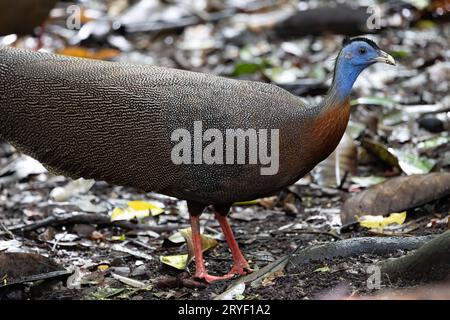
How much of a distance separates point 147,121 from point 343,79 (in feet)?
3.47

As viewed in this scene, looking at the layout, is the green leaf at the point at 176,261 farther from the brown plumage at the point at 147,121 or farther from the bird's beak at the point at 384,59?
the bird's beak at the point at 384,59

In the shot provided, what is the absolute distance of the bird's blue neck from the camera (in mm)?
4340

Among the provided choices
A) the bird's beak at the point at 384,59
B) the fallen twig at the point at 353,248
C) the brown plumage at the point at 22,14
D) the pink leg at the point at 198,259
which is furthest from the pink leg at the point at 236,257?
the brown plumage at the point at 22,14

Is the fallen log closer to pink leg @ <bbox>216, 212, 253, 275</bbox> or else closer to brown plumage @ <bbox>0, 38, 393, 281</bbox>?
brown plumage @ <bbox>0, 38, 393, 281</bbox>

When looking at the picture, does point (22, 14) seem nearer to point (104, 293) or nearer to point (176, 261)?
point (176, 261)

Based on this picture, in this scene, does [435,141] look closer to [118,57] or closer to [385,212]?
[385,212]

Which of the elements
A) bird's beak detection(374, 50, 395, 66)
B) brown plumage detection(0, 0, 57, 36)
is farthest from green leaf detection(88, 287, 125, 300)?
brown plumage detection(0, 0, 57, 36)

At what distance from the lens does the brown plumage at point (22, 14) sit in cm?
775

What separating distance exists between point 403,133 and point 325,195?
3.58 ft

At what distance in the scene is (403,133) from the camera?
6492mm

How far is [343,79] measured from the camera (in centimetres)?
438

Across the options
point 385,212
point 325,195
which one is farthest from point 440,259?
point 325,195

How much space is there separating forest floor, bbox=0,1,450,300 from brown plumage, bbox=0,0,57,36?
411 millimetres

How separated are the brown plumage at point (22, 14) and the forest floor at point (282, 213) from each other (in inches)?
16.2
